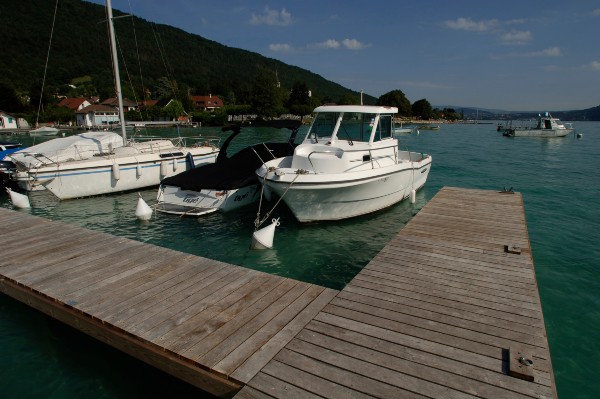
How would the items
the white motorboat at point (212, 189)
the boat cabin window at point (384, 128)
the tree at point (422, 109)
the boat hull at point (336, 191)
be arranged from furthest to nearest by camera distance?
the tree at point (422, 109)
the boat cabin window at point (384, 128)
the white motorboat at point (212, 189)
the boat hull at point (336, 191)

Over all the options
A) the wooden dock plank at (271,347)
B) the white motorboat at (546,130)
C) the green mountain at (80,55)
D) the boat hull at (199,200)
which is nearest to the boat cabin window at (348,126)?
the boat hull at (199,200)

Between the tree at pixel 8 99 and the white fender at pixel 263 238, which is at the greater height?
the tree at pixel 8 99

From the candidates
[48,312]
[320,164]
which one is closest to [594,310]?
[320,164]

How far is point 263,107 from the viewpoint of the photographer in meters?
97.4

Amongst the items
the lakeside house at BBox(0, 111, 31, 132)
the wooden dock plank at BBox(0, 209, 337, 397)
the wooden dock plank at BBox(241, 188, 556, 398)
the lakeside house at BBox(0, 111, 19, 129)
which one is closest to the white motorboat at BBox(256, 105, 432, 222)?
the wooden dock plank at BBox(241, 188, 556, 398)

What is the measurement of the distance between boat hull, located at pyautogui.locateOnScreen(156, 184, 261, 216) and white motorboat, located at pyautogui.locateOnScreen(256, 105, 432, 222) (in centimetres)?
160

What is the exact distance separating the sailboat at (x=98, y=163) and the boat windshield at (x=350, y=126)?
7318 millimetres

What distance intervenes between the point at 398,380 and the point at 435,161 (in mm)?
25709

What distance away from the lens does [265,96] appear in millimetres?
97188

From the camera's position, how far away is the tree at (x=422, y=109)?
5448 inches

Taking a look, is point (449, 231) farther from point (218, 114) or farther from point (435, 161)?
point (218, 114)

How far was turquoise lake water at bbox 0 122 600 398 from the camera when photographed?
15.8 ft

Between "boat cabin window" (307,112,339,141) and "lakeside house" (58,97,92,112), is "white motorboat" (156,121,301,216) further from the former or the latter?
"lakeside house" (58,97,92,112)

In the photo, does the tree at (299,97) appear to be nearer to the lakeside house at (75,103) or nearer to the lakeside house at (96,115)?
the lakeside house at (96,115)
